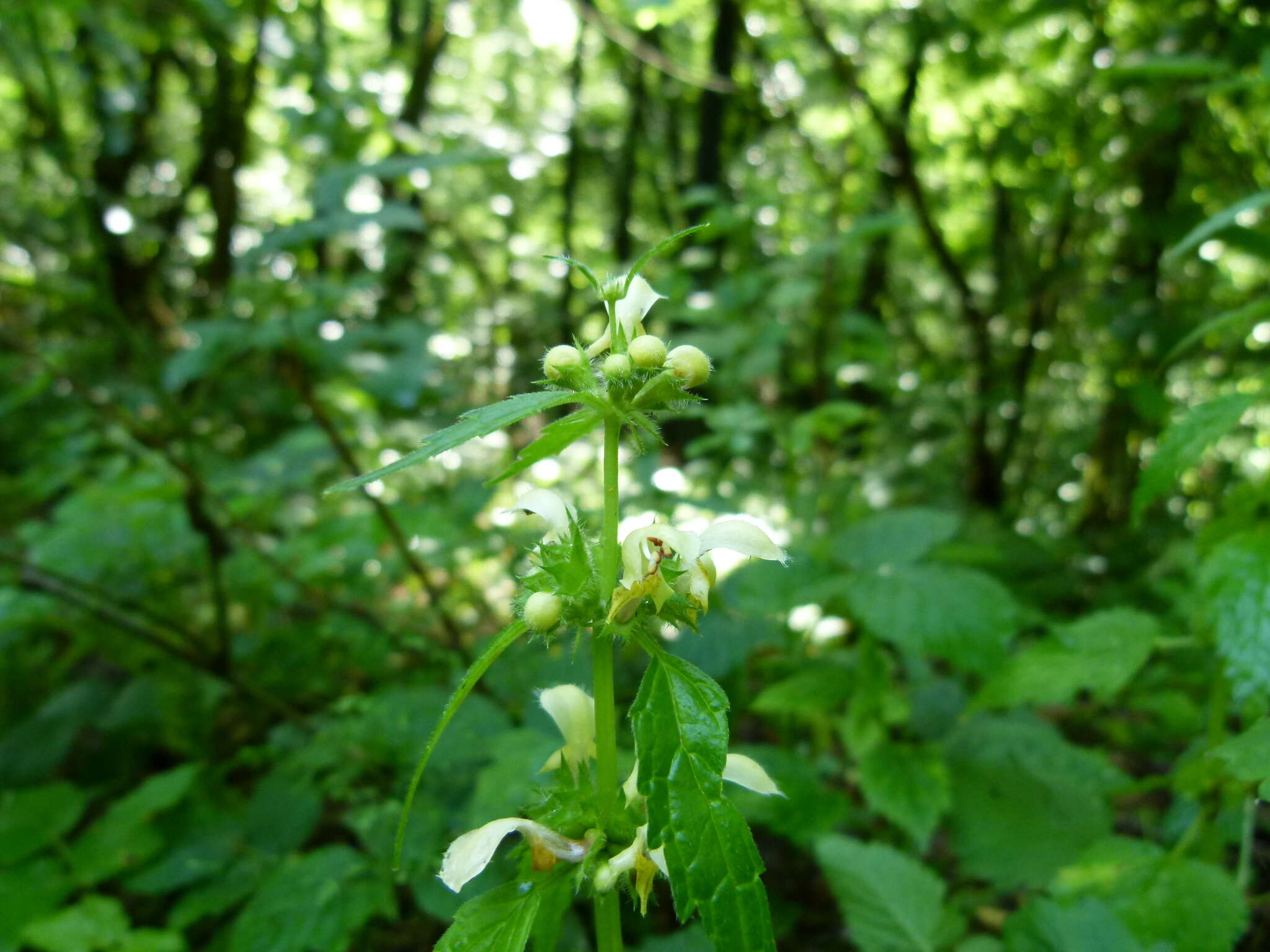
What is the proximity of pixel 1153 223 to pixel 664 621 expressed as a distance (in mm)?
2525

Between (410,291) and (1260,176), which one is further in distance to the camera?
(410,291)

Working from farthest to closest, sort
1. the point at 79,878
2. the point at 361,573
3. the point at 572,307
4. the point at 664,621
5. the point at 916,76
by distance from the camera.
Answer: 1. the point at 572,307
2. the point at 916,76
3. the point at 361,573
4. the point at 79,878
5. the point at 664,621

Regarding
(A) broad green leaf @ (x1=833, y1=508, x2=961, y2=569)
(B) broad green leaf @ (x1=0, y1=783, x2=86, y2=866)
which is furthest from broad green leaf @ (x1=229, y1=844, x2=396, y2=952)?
(A) broad green leaf @ (x1=833, y1=508, x2=961, y2=569)

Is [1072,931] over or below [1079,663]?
below

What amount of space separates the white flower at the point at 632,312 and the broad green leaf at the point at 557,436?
0.08 m

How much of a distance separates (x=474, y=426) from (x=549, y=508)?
0.22 m

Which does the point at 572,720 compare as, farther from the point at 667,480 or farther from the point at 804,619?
the point at 804,619

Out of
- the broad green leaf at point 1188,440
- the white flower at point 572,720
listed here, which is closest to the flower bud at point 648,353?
the white flower at point 572,720

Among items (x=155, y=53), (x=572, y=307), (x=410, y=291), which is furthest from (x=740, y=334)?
(x=155, y=53)

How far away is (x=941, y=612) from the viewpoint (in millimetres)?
1351

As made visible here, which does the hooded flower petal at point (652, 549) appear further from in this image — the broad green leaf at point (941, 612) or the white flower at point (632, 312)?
the broad green leaf at point (941, 612)

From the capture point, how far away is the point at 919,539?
154cm

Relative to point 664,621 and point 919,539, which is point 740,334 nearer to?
point 919,539

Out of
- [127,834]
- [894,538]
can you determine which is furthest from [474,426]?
[127,834]
